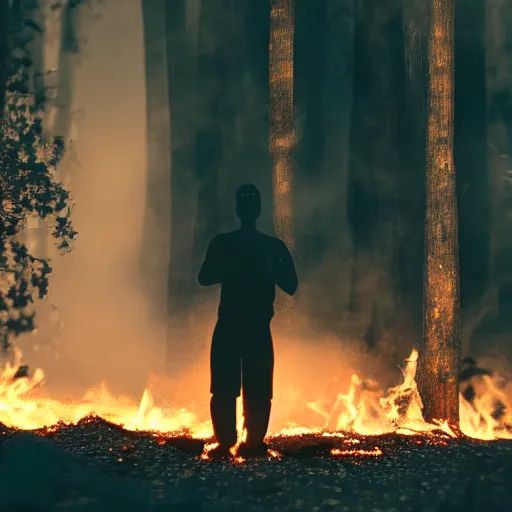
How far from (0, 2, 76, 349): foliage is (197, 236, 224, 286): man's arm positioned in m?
3.12

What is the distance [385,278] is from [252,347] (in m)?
2.77

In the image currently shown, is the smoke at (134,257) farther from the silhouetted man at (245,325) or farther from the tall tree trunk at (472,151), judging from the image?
the silhouetted man at (245,325)

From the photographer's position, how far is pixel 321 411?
8078 millimetres

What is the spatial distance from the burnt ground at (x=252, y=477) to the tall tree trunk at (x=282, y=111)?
3.02 m

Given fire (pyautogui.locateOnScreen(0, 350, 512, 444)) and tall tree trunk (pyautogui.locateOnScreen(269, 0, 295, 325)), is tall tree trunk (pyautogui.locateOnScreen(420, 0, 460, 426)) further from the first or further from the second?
tall tree trunk (pyautogui.locateOnScreen(269, 0, 295, 325))

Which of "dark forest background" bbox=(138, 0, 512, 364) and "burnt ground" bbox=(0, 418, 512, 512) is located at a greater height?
"dark forest background" bbox=(138, 0, 512, 364)

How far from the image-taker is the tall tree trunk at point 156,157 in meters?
8.64

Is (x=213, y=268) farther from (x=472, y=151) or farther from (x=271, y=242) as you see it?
(x=472, y=151)

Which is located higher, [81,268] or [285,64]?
[285,64]

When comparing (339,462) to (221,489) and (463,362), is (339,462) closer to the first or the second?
(221,489)

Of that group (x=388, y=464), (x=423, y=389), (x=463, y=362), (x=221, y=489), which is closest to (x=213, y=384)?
(x=221, y=489)

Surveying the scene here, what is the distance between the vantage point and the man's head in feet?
20.6

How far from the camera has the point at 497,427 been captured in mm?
7867

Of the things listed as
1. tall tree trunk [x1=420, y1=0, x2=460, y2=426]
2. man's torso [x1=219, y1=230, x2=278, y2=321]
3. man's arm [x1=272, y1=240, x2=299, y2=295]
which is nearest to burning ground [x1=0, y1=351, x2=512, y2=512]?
tall tree trunk [x1=420, y1=0, x2=460, y2=426]
